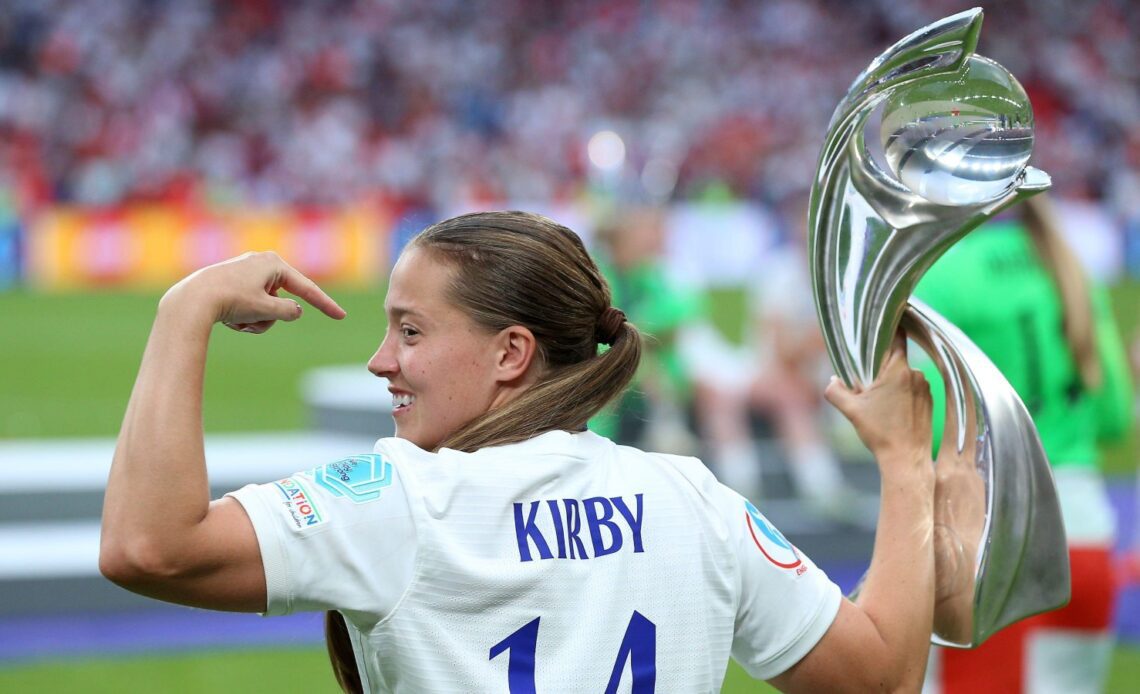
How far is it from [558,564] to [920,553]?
1.49 feet

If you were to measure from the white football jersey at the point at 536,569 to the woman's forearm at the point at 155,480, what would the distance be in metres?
0.08

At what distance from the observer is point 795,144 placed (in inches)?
1009

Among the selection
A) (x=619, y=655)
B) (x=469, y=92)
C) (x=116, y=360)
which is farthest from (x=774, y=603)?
(x=469, y=92)

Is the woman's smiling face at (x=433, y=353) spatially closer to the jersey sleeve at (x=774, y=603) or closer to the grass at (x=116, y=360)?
the jersey sleeve at (x=774, y=603)

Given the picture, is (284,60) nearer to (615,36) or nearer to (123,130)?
(123,130)

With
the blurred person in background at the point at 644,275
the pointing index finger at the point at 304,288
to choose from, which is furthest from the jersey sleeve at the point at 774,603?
the blurred person in background at the point at 644,275

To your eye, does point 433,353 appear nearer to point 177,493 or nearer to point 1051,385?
point 177,493

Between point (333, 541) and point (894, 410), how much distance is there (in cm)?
70

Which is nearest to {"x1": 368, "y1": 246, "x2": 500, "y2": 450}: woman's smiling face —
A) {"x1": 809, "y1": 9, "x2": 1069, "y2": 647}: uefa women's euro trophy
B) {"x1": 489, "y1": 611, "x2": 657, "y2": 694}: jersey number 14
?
{"x1": 489, "y1": 611, "x2": 657, "y2": 694}: jersey number 14

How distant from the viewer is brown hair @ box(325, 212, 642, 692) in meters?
1.59

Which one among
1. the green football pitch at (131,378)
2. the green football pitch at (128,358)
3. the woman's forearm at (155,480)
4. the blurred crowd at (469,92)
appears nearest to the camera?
the woman's forearm at (155,480)

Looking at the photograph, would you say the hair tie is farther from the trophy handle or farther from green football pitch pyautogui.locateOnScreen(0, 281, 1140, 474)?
green football pitch pyautogui.locateOnScreen(0, 281, 1140, 474)

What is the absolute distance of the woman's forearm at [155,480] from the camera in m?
1.31

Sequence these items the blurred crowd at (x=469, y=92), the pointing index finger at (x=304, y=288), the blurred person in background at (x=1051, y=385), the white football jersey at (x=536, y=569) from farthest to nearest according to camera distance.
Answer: the blurred crowd at (x=469, y=92), the blurred person in background at (x=1051, y=385), the pointing index finger at (x=304, y=288), the white football jersey at (x=536, y=569)
